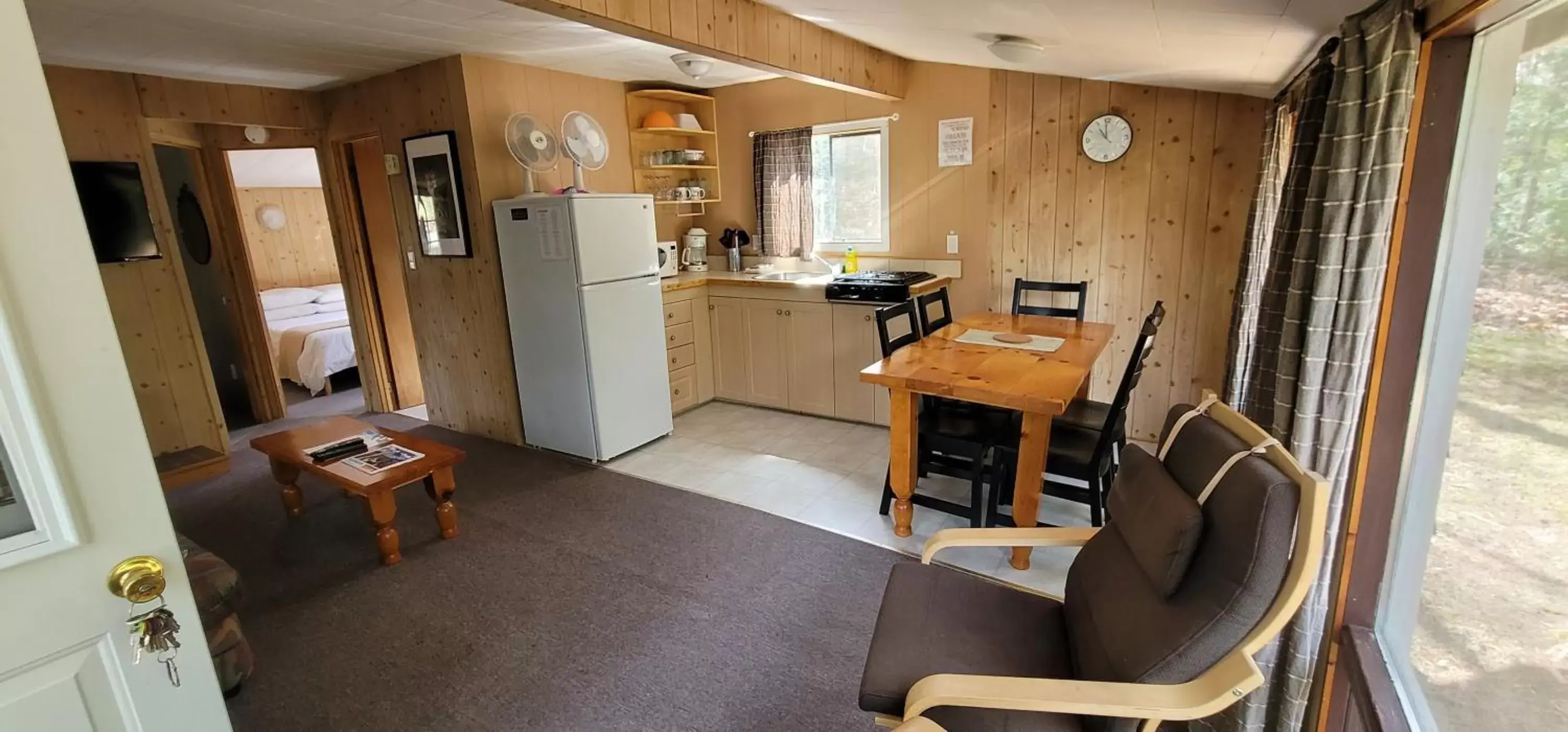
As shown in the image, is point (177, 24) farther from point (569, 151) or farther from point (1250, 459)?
point (1250, 459)

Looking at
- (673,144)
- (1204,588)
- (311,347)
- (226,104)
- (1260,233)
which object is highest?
(226,104)

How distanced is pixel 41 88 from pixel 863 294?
Answer: 3456 mm

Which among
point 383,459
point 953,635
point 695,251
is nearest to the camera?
point 953,635

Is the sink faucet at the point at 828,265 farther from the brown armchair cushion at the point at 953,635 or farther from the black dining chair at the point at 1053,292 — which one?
the brown armchair cushion at the point at 953,635

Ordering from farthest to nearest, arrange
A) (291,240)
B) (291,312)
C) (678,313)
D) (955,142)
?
(291,240) < (291,312) < (678,313) < (955,142)

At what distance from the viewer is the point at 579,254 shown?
3.44 m

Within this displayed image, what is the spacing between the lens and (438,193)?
12.6 feet

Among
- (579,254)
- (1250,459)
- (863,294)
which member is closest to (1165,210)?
(863,294)

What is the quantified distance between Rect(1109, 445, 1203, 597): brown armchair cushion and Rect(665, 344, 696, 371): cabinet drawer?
3290mm

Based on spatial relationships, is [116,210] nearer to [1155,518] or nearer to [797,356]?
[797,356]

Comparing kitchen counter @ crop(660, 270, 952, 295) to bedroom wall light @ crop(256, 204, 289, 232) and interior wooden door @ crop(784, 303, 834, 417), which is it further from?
bedroom wall light @ crop(256, 204, 289, 232)

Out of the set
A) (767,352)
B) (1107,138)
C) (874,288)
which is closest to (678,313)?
(767,352)

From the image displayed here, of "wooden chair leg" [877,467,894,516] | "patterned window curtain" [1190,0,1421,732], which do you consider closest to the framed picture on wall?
"wooden chair leg" [877,467,894,516]

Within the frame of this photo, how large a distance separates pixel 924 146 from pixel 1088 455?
2.39 m
